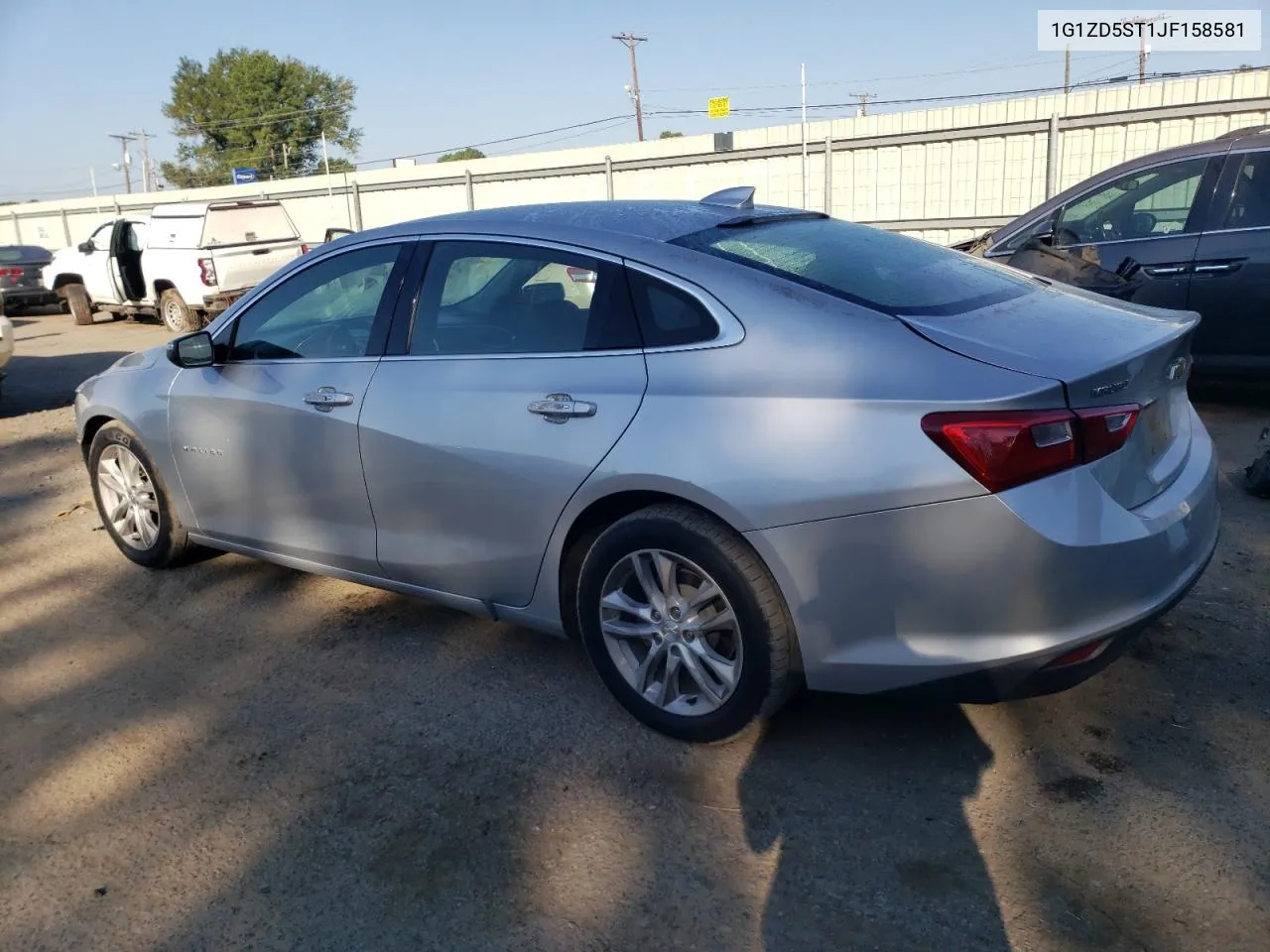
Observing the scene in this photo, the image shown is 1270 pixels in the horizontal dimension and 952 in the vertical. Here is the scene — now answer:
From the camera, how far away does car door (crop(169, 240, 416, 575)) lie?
393 centimetres

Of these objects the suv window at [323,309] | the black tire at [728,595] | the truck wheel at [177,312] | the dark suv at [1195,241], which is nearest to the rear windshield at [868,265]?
the black tire at [728,595]

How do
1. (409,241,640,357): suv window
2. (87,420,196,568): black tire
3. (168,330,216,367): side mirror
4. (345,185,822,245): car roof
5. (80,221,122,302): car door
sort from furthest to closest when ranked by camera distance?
(80,221,122,302): car door < (87,420,196,568): black tire < (168,330,216,367): side mirror < (345,185,822,245): car roof < (409,241,640,357): suv window

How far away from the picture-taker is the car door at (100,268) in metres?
16.4

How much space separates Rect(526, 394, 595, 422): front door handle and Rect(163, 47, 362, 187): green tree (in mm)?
74394

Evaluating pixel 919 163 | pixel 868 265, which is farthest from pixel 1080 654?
pixel 919 163

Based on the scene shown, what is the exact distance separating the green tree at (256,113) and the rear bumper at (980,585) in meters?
75.3

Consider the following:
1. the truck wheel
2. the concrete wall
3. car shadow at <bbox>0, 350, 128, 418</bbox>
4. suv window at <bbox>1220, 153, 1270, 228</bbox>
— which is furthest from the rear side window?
the truck wheel

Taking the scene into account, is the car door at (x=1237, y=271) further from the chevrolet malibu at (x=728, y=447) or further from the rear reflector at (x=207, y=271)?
the rear reflector at (x=207, y=271)

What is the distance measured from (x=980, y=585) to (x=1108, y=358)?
75cm

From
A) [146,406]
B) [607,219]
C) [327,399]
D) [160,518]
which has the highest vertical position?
[607,219]

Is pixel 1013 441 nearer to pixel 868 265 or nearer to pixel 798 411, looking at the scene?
pixel 798 411

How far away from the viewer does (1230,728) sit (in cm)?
324

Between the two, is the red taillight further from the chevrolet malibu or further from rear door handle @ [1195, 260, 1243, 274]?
rear door handle @ [1195, 260, 1243, 274]

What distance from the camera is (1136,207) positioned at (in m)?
7.10
